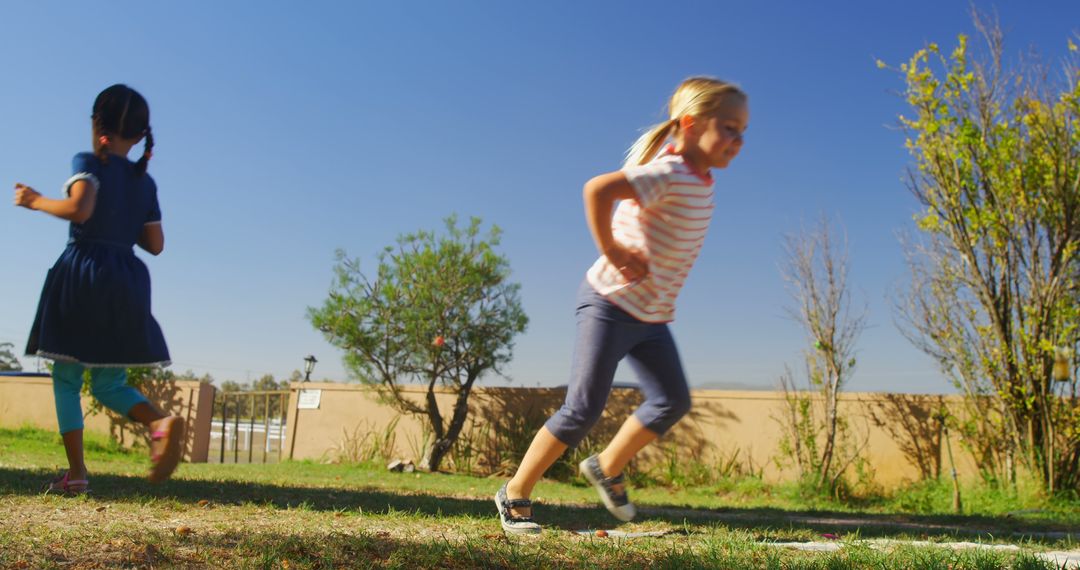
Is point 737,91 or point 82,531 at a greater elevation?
point 737,91

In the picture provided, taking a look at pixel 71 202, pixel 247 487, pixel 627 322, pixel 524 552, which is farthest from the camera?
pixel 247 487

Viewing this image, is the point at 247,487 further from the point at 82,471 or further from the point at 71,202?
the point at 71,202

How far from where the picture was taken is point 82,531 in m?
2.41

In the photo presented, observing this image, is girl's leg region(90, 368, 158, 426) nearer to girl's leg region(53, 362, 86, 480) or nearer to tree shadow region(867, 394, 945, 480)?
girl's leg region(53, 362, 86, 480)

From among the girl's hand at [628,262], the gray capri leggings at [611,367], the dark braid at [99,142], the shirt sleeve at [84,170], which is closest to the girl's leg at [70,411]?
the shirt sleeve at [84,170]

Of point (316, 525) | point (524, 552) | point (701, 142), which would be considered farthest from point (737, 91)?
point (316, 525)

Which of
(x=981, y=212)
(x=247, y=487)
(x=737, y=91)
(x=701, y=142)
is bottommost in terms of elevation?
(x=247, y=487)

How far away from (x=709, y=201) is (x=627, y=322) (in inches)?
21.4

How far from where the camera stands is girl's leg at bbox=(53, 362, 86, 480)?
11.2 ft

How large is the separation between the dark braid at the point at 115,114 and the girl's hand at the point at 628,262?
7.65 ft

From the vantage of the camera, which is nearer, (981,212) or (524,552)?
(524,552)

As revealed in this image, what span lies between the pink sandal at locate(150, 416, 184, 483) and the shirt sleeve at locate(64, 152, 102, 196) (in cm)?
108

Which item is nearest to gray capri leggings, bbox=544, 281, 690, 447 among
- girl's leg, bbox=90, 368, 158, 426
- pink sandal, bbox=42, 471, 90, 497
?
girl's leg, bbox=90, 368, 158, 426

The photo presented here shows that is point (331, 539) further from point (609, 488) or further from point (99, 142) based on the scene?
point (99, 142)
